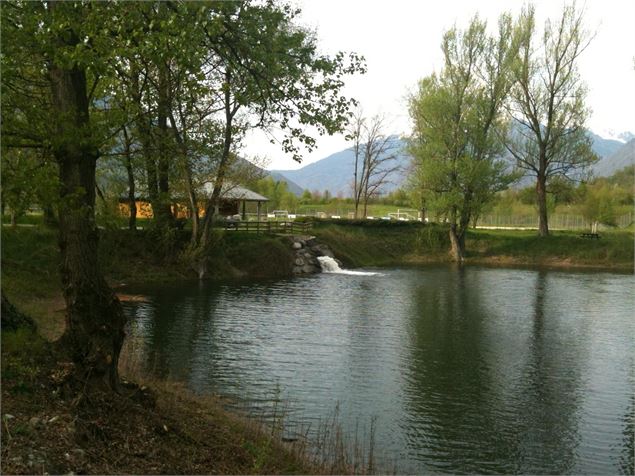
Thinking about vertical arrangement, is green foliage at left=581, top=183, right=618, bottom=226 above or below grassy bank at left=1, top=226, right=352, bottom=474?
above

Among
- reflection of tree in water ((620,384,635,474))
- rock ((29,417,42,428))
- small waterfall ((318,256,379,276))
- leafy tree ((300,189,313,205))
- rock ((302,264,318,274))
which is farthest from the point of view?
leafy tree ((300,189,313,205))

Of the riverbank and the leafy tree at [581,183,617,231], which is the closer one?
the riverbank

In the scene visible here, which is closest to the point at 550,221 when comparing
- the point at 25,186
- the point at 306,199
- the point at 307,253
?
the point at 306,199

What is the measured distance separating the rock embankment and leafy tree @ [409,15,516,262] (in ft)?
35.4

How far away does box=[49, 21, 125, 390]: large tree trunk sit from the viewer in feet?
27.3

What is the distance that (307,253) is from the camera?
42.0 meters

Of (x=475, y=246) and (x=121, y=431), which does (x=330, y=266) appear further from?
(x=121, y=431)

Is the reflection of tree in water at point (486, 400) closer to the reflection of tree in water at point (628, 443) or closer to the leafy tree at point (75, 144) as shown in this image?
the reflection of tree in water at point (628, 443)

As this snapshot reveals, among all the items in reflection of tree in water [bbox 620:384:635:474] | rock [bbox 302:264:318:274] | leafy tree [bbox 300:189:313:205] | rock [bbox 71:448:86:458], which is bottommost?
reflection of tree in water [bbox 620:384:635:474]

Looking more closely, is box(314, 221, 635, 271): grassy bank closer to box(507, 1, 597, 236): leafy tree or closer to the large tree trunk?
box(507, 1, 597, 236): leafy tree

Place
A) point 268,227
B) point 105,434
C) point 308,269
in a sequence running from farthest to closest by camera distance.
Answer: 1. point 268,227
2. point 308,269
3. point 105,434

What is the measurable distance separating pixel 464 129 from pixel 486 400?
3941 cm

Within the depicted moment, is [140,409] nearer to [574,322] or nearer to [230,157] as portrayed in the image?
[574,322]

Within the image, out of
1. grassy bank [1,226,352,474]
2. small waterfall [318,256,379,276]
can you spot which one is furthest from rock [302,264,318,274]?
grassy bank [1,226,352,474]
